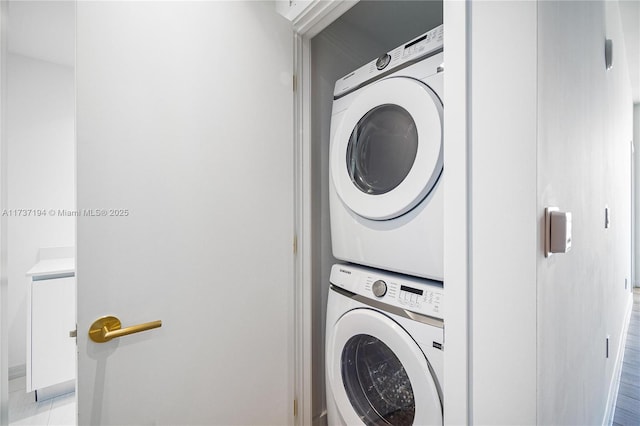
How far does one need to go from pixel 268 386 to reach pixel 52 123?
161 cm

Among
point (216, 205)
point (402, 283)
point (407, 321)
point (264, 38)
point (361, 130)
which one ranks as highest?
point (264, 38)

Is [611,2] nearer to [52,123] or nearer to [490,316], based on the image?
[490,316]

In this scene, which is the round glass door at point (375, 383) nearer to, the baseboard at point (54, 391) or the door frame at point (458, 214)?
the door frame at point (458, 214)

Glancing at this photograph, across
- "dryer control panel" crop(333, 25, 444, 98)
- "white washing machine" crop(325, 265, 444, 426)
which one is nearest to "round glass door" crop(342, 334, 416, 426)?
"white washing machine" crop(325, 265, 444, 426)

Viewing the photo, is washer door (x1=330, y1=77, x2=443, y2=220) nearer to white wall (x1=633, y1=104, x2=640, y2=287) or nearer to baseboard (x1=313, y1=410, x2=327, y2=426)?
baseboard (x1=313, y1=410, x2=327, y2=426)

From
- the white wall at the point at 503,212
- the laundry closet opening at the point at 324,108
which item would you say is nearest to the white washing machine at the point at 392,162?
the laundry closet opening at the point at 324,108

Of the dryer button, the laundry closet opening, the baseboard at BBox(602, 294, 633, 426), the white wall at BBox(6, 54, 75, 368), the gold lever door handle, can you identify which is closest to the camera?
the gold lever door handle

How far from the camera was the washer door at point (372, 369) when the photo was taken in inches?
41.5

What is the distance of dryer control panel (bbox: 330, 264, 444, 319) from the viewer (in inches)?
38.9

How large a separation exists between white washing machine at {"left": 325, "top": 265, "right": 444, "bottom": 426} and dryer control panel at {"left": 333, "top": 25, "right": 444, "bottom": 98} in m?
0.83

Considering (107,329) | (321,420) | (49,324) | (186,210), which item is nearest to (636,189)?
(321,420)

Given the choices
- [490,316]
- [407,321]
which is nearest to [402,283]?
[407,321]

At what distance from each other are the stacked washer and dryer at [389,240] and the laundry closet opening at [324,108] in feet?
0.46

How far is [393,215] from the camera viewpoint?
1109 millimetres
